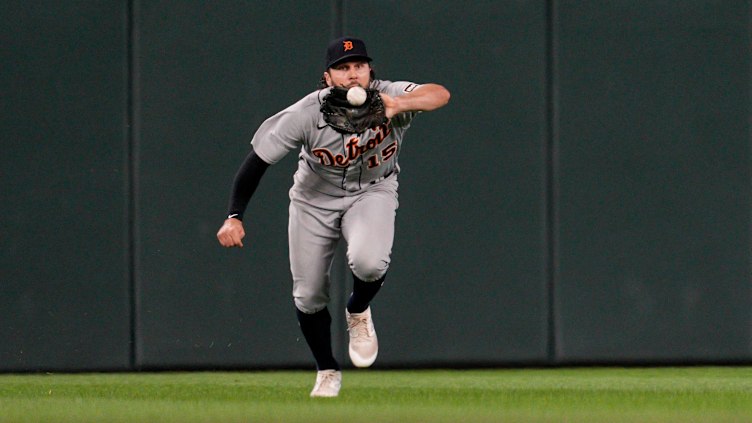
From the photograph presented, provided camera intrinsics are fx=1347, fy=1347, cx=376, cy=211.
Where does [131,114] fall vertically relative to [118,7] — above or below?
below

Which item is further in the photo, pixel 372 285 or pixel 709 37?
pixel 709 37

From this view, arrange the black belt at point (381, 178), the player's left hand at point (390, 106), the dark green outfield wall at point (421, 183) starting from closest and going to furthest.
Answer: the player's left hand at point (390, 106)
the black belt at point (381, 178)
the dark green outfield wall at point (421, 183)

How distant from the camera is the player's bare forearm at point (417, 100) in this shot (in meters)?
4.96

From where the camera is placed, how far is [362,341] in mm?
5402

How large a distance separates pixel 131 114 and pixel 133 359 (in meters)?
1.28

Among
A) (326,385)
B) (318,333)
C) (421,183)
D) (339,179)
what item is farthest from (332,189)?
(421,183)

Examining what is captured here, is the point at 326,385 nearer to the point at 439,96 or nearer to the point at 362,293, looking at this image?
the point at 362,293

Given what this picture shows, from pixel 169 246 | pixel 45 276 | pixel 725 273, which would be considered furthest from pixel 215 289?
pixel 725 273

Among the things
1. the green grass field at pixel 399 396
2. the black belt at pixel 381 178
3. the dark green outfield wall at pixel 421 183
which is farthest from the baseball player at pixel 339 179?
the dark green outfield wall at pixel 421 183

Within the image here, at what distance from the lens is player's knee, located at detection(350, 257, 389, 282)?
518 cm

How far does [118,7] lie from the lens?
275 inches

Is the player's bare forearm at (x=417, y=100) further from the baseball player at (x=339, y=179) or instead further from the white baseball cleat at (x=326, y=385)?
the white baseball cleat at (x=326, y=385)

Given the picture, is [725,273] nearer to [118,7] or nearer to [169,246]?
[169,246]

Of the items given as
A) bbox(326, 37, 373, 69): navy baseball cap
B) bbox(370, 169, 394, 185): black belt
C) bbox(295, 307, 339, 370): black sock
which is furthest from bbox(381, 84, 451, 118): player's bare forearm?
bbox(295, 307, 339, 370): black sock
